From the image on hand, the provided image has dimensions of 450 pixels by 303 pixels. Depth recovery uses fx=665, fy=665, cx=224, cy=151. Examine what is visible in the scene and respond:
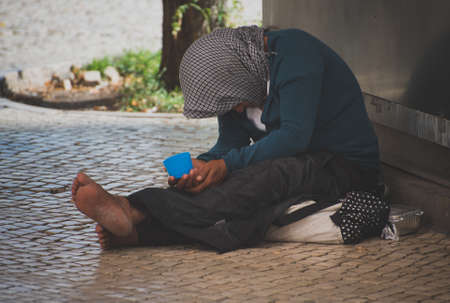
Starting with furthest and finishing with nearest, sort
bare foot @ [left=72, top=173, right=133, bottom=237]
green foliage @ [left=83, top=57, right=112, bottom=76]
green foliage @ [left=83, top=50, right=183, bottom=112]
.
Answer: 1. green foliage @ [left=83, top=57, right=112, bottom=76]
2. green foliage @ [left=83, top=50, right=183, bottom=112]
3. bare foot @ [left=72, top=173, right=133, bottom=237]

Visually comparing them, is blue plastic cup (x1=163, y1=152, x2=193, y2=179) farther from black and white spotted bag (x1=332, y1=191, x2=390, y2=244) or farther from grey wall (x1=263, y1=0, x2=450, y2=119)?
grey wall (x1=263, y1=0, x2=450, y2=119)

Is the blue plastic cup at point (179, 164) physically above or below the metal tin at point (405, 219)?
above

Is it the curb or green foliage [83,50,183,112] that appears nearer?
the curb

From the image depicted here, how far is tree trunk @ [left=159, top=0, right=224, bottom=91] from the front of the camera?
328 inches

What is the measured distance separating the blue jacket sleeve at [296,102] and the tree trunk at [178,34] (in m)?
5.13

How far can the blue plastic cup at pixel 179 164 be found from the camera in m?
3.26

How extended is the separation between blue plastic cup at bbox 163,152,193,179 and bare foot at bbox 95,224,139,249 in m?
0.38

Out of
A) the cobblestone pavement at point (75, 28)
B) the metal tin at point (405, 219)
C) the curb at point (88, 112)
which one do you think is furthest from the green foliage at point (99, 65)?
the metal tin at point (405, 219)

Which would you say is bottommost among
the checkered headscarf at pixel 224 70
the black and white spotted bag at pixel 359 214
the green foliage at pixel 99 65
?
the black and white spotted bag at pixel 359 214

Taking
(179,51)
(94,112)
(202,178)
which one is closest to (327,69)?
(202,178)

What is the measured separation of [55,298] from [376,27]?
2734 millimetres

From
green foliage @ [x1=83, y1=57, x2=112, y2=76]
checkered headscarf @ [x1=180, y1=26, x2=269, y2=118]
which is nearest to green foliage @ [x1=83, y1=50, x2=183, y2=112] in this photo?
green foliage @ [x1=83, y1=57, x2=112, y2=76]

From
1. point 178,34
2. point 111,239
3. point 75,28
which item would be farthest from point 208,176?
point 75,28

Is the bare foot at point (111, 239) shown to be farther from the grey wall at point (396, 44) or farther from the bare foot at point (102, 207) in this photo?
the grey wall at point (396, 44)
